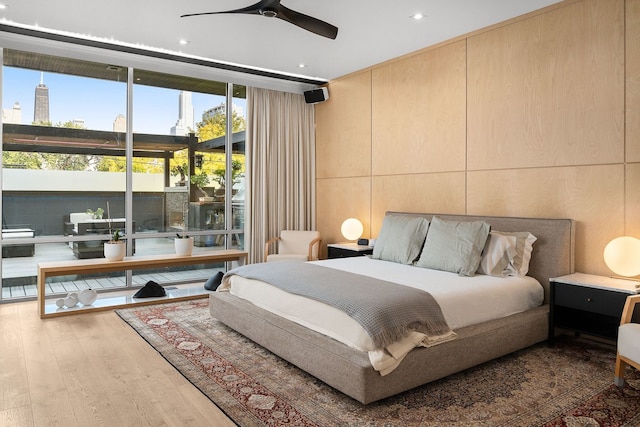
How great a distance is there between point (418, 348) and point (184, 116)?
4.67m

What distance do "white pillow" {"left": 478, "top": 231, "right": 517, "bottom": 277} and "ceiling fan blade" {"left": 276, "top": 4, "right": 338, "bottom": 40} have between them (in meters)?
2.32

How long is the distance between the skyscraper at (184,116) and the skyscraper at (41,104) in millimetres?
1467

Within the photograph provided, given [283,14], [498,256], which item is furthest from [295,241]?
[283,14]

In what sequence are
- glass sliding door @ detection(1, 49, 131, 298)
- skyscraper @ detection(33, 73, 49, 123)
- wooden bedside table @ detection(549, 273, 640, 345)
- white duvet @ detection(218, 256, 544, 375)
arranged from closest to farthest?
white duvet @ detection(218, 256, 544, 375)
wooden bedside table @ detection(549, 273, 640, 345)
glass sliding door @ detection(1, 49, 131, 298)
skyscraper @ detection(33, 73, 49, 123)

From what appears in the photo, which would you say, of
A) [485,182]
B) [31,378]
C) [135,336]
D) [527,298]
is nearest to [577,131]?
[485,182]

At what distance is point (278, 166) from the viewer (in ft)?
21.8

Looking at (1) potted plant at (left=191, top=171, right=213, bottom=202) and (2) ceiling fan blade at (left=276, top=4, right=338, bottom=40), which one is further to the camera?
(1) potted plant at (left=191, top=171, right=213, bottom=202)

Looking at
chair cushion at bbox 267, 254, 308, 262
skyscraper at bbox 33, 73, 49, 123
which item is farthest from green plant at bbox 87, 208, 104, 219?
chair cushion at bbox 267, 254, 308, 262

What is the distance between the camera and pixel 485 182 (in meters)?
4.62

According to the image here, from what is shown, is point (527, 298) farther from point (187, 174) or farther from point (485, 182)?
point (187, 174)

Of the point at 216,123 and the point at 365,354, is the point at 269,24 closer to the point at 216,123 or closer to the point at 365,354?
the point at 216,123

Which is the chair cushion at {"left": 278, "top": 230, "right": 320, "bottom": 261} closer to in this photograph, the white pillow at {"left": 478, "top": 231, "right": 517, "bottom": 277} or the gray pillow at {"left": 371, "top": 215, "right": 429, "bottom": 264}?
the gray pillow at {"left": 371, "top": 215, "right": 429, "bottom": 264}

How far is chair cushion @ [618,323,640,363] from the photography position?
2666 millimetres

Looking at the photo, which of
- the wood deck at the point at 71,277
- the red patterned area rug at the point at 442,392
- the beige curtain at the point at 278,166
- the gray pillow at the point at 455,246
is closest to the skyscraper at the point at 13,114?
the wood deck at the point at 71,277
